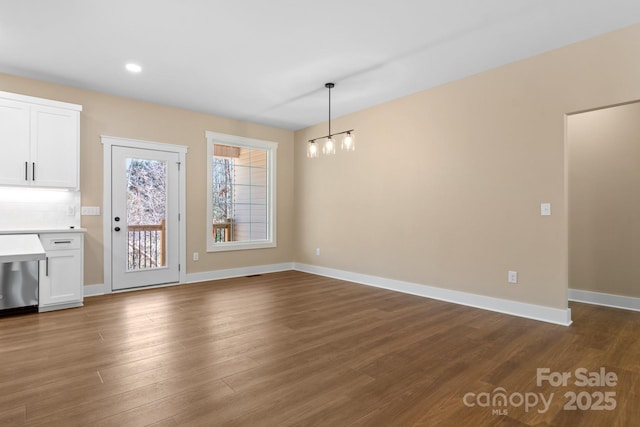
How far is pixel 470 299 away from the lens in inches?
163

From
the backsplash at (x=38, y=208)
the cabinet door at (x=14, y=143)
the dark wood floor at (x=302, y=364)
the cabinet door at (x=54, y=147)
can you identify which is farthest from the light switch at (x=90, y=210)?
the dark wood floor at (x=302, y=364)

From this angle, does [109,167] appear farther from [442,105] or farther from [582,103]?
[582,103]

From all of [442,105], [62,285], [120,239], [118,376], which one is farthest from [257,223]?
[118,376]

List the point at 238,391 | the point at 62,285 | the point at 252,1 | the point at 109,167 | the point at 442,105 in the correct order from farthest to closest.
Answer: the point at 109,167, the point at 442,105, the point at 62,285, the point at 252,1, the point at 238,391

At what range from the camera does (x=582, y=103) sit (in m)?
3.32

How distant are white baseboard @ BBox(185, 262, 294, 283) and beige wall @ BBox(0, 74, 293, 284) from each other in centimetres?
9

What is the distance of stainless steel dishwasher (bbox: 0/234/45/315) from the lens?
11.9 ft

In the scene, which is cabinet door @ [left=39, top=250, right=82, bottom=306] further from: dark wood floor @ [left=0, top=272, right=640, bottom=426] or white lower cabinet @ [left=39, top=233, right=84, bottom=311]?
dark wood floor @ [left=0, top=272, right=640, bottom=426]

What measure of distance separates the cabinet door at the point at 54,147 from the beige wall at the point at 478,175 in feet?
11.7

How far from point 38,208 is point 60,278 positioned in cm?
105

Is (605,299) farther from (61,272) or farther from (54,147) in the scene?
(54,147)

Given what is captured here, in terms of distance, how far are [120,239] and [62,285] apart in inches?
40.0

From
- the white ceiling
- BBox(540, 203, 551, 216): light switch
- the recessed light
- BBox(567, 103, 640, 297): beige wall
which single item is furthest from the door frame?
BBox(567, 103, 640, 297): beige wall

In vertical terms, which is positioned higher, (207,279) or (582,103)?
(582,103)
